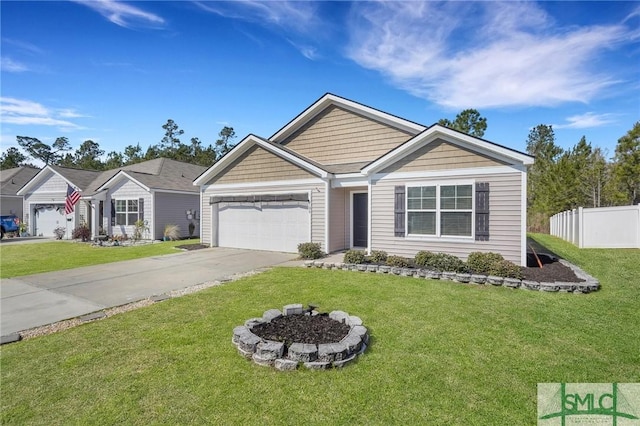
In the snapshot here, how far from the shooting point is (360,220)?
1248 centimetres

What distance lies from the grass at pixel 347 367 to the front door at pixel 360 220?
6.42m

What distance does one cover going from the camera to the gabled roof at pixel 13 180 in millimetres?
24477

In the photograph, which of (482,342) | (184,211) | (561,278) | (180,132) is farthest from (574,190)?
(180,132)

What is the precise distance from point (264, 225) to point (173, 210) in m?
8.64

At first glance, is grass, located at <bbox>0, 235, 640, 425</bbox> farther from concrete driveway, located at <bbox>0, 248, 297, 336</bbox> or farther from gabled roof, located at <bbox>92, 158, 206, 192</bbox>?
gabled roof, located at <bbox>92, 158, 206, 192</bbox>

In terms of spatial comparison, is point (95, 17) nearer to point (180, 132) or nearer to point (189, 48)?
point (189, 48)

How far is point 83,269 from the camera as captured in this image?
942 cm

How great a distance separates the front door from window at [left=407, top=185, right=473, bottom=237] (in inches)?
118

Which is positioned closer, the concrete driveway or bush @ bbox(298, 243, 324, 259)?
the concrete driveway

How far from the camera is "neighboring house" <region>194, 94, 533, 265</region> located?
27.5 feet

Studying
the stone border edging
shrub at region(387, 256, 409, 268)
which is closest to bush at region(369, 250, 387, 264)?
shrub at region(387, 256, 409, 268)

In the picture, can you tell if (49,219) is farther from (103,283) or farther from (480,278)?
(480,278)

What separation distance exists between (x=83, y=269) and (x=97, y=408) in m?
8.47

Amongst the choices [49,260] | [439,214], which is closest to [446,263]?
[439,214]
